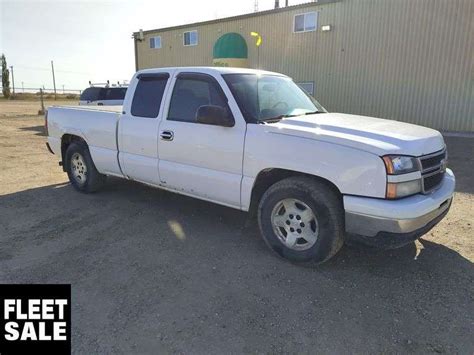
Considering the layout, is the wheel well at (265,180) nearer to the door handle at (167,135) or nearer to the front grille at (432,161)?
the front grille at (432,161)

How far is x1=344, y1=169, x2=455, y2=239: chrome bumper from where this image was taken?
10.7 ft

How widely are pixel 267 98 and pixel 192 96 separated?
3.02 feet

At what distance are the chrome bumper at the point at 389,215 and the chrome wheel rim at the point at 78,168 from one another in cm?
448

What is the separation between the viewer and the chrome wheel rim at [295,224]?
149 inches

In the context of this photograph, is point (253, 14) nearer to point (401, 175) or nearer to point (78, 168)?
point (78, 168)

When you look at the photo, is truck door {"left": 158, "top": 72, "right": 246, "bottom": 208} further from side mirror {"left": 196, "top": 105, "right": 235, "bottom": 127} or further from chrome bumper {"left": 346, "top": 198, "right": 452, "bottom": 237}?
chrome bumper {"left": 346, "top": 198, "right": 452, "bottom": 237}

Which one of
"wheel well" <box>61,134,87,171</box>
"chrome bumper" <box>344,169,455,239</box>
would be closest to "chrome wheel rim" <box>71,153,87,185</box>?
"wheel well" <box>61,134,87,171</box>

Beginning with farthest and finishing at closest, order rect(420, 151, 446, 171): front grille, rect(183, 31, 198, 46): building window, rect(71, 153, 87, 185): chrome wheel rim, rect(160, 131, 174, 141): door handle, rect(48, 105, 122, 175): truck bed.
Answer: rect(183, 31, 198, 46): building window, rect(71, 153, 87, 185): chrome wheel rim, rect(48, 105, 122, 175): truck bed, rect(160, 131, 174, 141): door handle, rect(420, 151, 446, 171): front grille

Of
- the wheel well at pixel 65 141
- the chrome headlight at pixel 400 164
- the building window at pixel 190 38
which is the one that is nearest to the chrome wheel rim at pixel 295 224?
the chrome headlight at pixel 400 164

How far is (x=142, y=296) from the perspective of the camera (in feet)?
10.8

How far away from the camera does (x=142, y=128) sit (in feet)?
16.6

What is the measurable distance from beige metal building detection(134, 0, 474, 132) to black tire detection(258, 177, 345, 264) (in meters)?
13.1

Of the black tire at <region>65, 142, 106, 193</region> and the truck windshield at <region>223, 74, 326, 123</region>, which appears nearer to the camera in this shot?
the truck windshield at <region>223, 74, 326, 123</region>

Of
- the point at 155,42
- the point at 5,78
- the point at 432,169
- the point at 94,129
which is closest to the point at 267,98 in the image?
the point at 432,169
